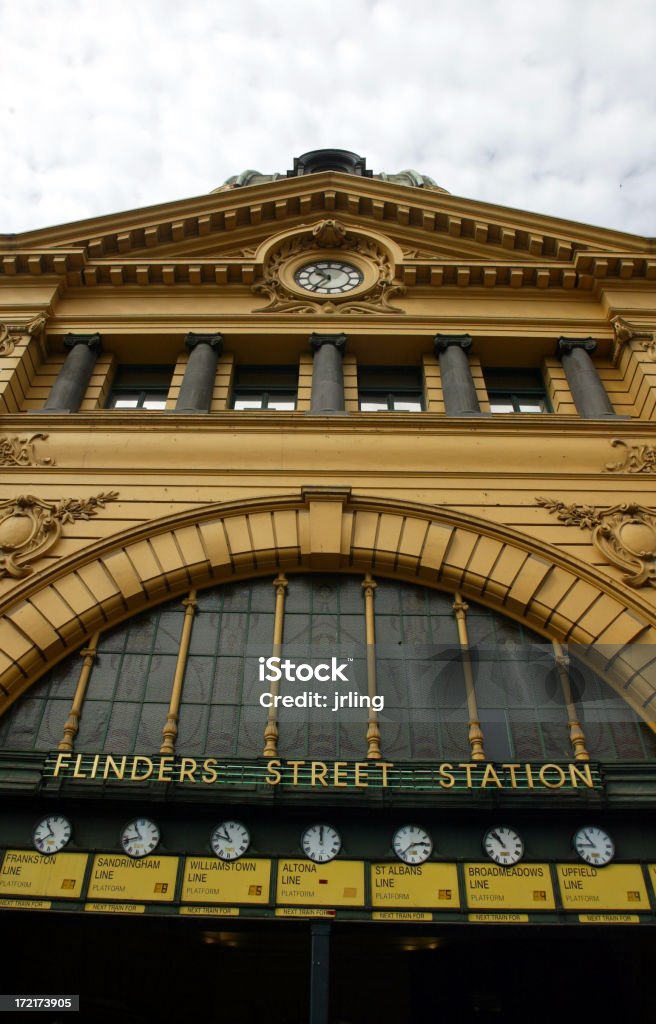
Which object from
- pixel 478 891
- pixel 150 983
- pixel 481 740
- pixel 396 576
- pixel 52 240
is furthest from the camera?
pixel 52 240

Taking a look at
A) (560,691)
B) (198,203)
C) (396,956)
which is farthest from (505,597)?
(198,203)

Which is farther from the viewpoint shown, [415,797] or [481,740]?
[481,740]

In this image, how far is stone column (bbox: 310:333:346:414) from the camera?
19.2 meters

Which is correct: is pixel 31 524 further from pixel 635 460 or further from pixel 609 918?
pixel 635 460

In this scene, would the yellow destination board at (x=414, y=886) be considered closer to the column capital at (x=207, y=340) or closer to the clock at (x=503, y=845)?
the clock at (x=503, y=845)

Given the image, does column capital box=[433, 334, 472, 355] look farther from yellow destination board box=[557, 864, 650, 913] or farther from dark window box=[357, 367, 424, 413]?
yellow destination board box=[557, 864, 650, 913]

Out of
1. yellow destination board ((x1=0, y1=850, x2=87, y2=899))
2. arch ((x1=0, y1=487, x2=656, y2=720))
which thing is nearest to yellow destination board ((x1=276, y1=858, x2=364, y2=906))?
yellow destination board ((x1=0, y1=850, x2=87, y2=899))

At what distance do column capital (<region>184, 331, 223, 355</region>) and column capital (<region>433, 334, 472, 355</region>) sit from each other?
5.98 meters

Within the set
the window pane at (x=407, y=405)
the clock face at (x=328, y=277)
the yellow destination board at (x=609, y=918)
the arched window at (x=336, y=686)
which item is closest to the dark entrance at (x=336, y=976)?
the yellow destination board at (x=609, y=918)

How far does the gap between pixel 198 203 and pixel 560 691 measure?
18.1 m

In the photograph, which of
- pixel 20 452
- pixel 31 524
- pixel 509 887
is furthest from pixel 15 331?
pixel 509 887

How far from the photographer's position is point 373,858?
12.1 meters

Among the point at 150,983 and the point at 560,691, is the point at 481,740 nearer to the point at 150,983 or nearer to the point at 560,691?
the point at 560,691

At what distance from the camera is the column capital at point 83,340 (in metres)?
21.0
